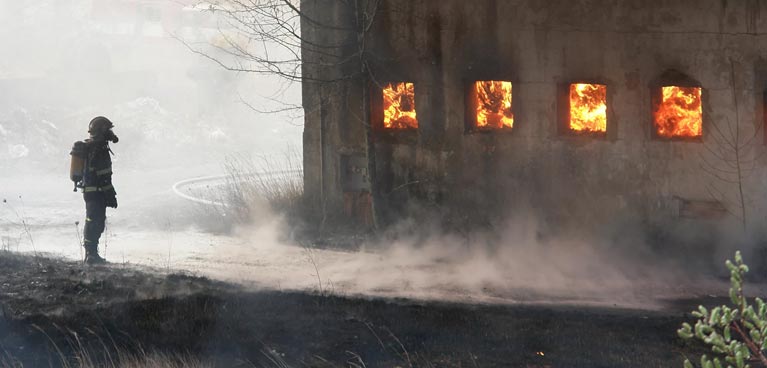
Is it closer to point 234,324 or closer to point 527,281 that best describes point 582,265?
point 527,281

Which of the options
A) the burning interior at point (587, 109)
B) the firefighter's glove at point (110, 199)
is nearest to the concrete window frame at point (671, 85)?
the burning interior at point (587, 109)

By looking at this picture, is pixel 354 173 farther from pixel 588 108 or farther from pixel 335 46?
pixel 588 108

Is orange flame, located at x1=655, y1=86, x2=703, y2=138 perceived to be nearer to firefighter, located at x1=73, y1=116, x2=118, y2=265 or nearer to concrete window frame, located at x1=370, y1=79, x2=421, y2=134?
concrete window frame, located at x1=370, y1=79, x2=421, y2=134

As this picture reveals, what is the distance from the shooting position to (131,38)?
36281mm

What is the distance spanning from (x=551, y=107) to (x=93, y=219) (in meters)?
6.23

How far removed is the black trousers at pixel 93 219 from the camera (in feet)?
43.0

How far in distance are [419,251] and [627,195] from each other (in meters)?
2.92

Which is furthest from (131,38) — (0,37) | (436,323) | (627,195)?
(436,323)

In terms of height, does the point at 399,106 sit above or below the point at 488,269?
above

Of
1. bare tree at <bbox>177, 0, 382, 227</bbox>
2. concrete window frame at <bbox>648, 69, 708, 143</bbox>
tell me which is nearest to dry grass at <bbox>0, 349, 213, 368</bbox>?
bare tree at <bbox>177, 0, 382, 227</bbox>

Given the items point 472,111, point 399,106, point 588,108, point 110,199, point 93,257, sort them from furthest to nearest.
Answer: point 399,106 < point 472,111 < point 588,108 < point 110,199 < point 93,257

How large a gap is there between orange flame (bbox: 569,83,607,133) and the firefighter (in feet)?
20.0

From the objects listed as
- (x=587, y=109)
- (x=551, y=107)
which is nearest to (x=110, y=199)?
(x=551, y=107)

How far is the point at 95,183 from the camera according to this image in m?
13.1
